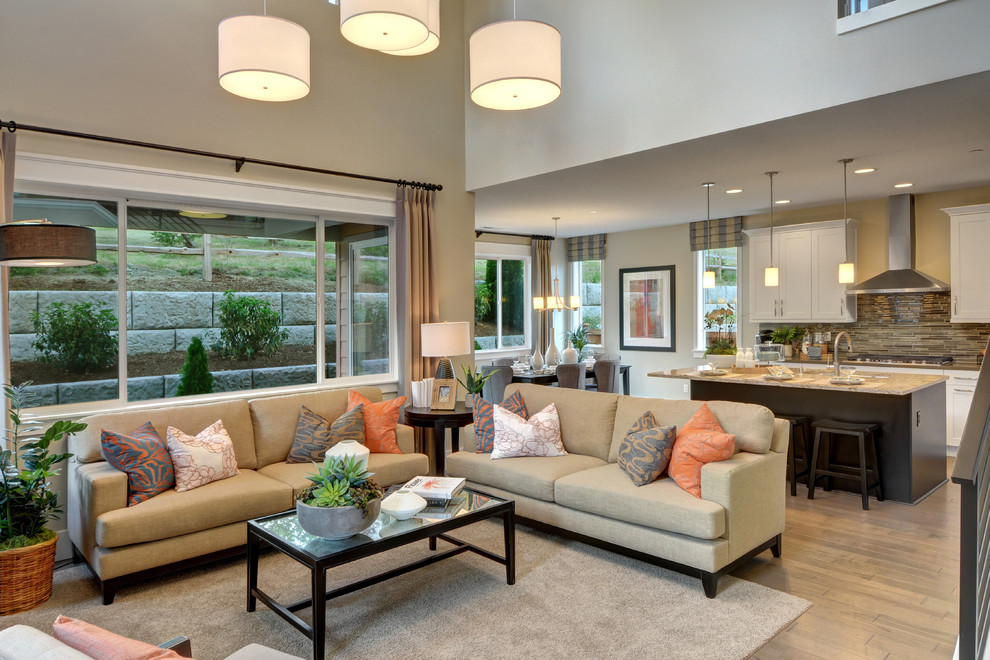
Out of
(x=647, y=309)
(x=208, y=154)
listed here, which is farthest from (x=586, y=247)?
(x=208, y=154)

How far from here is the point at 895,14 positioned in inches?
129

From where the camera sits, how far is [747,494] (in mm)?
3307

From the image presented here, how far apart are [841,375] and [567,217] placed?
3718 mm

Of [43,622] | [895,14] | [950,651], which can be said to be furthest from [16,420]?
[895,14]

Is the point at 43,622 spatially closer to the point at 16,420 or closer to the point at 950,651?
the point at 16,420

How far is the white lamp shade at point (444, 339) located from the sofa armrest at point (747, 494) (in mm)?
2342

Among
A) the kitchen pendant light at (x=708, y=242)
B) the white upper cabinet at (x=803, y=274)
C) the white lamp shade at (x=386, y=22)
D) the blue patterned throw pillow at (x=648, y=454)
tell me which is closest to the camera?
the white lamp shade at (x=386, y=22)

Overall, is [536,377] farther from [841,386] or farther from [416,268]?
[841,386]

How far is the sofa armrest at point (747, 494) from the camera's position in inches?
126

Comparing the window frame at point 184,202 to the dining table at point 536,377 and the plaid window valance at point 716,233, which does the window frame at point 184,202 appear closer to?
the dining table at point 536,377

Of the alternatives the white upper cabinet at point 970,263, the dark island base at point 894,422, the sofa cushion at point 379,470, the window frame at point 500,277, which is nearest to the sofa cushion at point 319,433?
the sofa cushion at point 379,470

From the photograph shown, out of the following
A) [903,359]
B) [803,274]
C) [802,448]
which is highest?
[803,274]

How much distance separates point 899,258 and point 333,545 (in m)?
6.43

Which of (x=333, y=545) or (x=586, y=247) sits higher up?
(x=586, y=247)
